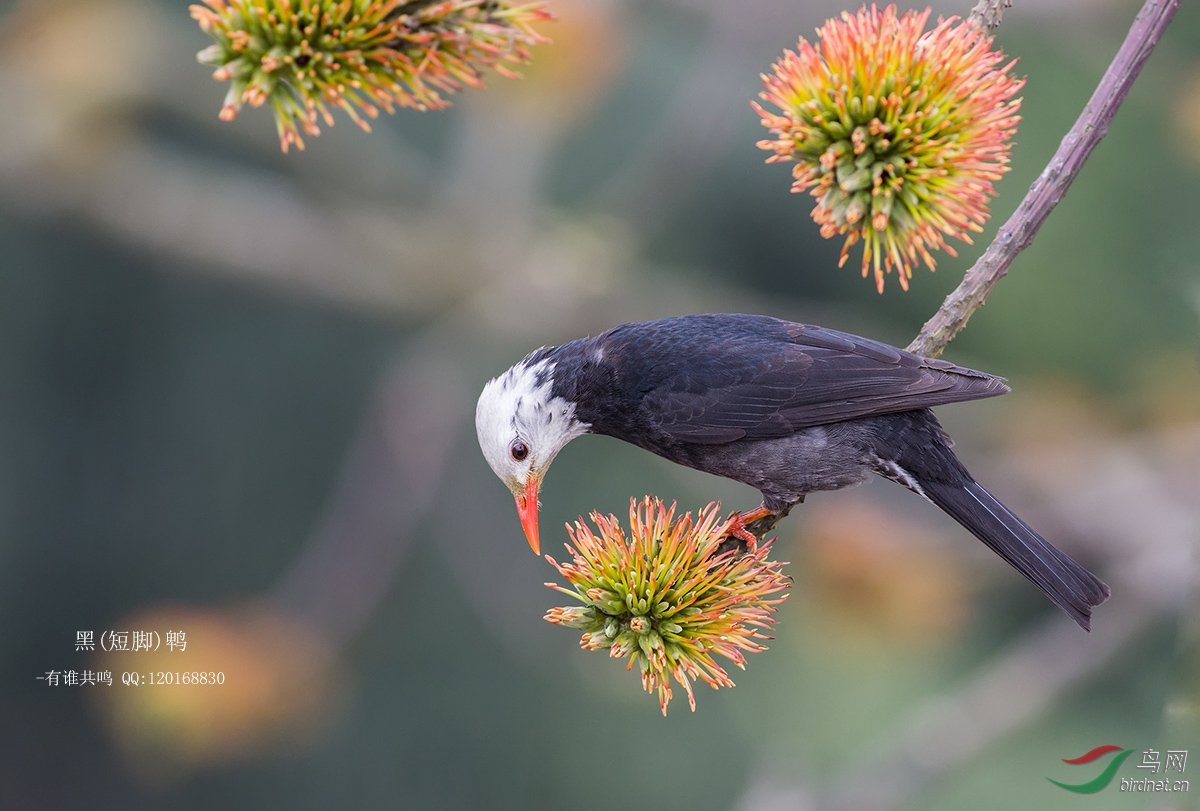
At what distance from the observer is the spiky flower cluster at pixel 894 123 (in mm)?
2498

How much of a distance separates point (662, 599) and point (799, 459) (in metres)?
1.16

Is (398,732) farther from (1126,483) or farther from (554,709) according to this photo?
(1126,483)

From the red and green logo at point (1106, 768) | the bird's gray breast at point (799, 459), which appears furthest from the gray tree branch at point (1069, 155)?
the red and green logo at point (1106, 768)

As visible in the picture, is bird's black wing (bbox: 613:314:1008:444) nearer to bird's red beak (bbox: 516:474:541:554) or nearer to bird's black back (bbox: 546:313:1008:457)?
bird's black back (bbox: 546:313:1008:457)

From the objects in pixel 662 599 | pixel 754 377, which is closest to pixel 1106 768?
pixel 754 377

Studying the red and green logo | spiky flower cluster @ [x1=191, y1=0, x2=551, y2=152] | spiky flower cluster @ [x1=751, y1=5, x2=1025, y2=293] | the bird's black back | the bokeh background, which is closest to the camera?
spiky flower cluster @ [x1=191, y1=0, x2=551, y2=152]

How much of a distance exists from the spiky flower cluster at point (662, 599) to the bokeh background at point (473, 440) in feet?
5.55

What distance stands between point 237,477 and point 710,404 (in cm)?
688

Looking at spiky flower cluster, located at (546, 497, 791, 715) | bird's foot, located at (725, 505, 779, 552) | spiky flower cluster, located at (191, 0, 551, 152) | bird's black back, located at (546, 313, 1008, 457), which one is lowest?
spiky flower cluster, located at (546, 497, 791, 715)

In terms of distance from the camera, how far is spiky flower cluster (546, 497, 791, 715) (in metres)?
2.50

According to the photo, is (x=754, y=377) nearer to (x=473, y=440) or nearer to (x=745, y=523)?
(x=745, y=523)

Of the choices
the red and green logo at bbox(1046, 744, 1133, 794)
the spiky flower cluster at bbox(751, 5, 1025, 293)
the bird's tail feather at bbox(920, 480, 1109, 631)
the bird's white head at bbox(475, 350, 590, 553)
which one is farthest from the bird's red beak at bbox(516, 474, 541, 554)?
the red and green logo at bbox(1046, 744, 1133, 794)

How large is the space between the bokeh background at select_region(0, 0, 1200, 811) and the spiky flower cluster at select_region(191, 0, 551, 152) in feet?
9.65

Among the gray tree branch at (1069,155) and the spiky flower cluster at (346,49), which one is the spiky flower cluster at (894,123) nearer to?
the gray tree branch at (1069,155)
